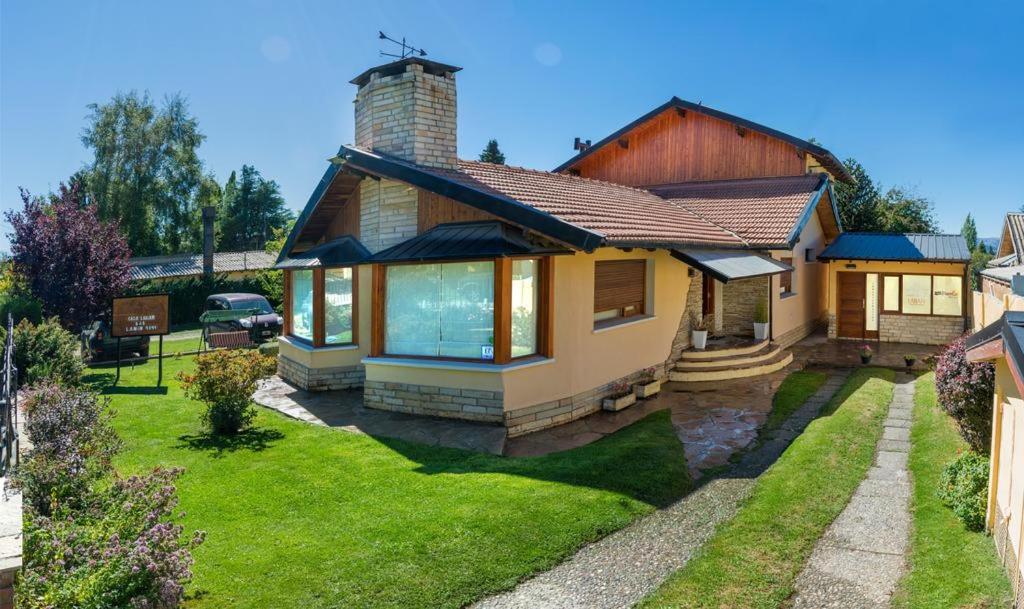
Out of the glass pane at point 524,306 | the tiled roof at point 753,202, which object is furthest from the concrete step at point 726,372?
the glass pane at point 524,306

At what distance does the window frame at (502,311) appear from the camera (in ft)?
43.0

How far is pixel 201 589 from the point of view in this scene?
6.70m

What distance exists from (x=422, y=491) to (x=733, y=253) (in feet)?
47.1

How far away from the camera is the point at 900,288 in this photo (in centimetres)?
2641

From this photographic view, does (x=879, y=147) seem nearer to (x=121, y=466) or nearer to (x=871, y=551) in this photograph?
(x=871, y=551)

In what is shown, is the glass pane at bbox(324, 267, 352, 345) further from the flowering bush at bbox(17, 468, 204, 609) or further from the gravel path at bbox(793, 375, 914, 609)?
the gravel path at bbox(793, 375, 914, 609)

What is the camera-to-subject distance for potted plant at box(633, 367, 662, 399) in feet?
53.9

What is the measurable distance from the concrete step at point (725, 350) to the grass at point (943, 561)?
8426 mm

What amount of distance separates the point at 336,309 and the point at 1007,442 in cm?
1581

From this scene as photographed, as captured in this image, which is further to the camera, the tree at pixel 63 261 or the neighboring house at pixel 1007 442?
the tree at pixel 63 261

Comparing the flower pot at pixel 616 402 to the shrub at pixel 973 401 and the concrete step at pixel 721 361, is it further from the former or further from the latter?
the shrub at pixel 973 401

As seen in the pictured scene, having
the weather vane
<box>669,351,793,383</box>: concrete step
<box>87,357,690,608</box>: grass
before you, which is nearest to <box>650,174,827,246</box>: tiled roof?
<box>669,351,793,383</box>: concrete step

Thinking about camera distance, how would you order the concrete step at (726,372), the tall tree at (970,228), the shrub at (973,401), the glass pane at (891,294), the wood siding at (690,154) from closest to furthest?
the shrub at (973,401) < the concrete step at (726,372) < the glass pane at (891,294) < the wood siding at (690,154) < the tall tree at (970,228)

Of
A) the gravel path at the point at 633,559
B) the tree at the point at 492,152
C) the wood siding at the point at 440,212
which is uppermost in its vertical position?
the tree at the point at 492,152
